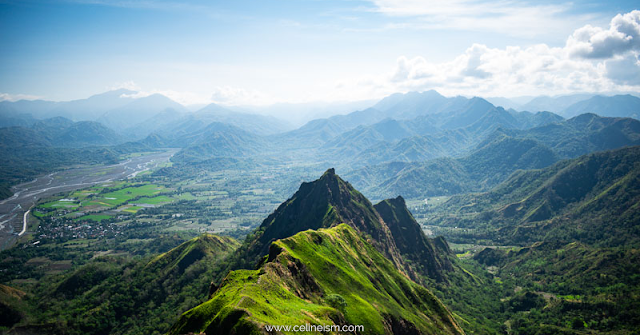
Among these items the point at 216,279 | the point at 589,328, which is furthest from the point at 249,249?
the point at 589,328

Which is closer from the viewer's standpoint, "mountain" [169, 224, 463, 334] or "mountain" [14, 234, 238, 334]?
"mountain" [169, 224, 463, 334]

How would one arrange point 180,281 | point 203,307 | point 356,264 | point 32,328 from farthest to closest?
point 180,281
point 32,328
point 356,264
point 203,307

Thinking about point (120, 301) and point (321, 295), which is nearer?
point (321, 295)

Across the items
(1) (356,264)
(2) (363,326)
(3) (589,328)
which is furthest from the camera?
(3) (589,328)

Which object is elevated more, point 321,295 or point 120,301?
point 321,295

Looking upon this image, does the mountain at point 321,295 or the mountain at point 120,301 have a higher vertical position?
the mountain at point 321,295

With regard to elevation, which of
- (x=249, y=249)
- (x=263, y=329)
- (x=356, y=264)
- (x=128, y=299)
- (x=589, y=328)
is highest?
(x=263, y=329)

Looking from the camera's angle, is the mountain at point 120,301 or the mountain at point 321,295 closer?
the mountain at point 321,295

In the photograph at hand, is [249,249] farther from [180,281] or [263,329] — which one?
[263,329]
